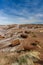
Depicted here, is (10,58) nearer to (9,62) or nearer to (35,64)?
(9,62)

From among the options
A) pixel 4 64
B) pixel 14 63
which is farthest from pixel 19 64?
pixel 4 64

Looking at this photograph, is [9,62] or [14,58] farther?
[14,58]

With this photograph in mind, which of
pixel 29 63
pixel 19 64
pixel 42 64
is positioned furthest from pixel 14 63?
pixel 42 64

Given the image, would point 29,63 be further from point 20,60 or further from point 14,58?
point 14,58

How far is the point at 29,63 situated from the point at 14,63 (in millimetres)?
1396

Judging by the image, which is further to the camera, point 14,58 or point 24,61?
point 14,58

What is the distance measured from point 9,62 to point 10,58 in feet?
3.56

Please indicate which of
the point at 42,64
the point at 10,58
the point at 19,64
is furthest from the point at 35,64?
the point at 10,58

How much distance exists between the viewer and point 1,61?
15.3m

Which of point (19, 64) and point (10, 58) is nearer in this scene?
point (19, 64)

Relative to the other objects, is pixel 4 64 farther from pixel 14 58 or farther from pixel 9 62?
pixel 14 58

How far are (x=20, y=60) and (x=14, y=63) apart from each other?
0.80m

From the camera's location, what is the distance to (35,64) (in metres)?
15.2

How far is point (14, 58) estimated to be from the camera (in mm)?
16391
